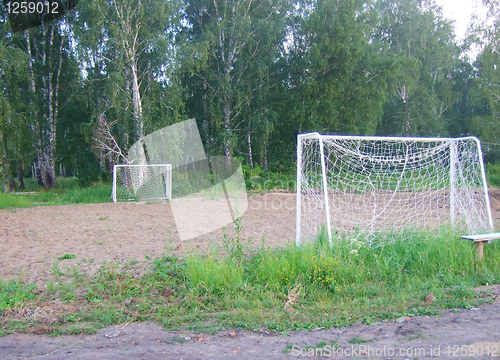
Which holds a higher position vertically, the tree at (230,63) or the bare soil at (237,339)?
the tree at (230,63)

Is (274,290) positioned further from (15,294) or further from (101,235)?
(101,235)

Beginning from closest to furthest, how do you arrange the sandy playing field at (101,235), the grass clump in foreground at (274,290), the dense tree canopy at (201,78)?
the grass clump in foreground at (274,290) → the sandy playing field at (101,235) → the dense tree canopy at (201,78)

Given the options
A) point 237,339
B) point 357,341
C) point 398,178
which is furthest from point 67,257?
point 398,178

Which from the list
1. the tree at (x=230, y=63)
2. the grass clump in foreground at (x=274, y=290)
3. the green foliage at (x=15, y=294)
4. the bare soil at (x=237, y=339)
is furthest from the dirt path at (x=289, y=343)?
the tree at (x=230, y=63)

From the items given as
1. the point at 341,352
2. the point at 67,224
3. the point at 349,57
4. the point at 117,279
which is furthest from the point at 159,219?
the point at 349,57

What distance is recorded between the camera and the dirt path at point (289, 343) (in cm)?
328

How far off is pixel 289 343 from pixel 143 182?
41.9 feet

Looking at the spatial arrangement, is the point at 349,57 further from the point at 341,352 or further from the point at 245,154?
the point at 341,352

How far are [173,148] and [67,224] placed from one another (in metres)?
7.80

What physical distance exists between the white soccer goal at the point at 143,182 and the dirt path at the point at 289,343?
10915mm

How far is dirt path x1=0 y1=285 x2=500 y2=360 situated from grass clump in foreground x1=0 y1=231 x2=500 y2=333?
0.64 ft

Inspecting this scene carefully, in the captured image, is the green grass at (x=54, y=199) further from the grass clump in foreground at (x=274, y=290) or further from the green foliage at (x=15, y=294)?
the grass clump in foreground at (x=274, y=290)

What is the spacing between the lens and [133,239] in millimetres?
7648

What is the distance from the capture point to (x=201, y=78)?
67.9ft
